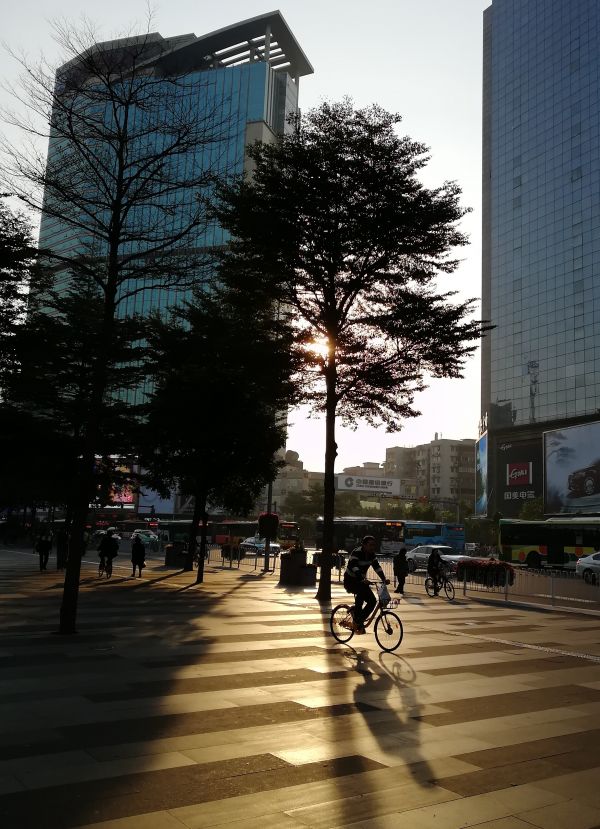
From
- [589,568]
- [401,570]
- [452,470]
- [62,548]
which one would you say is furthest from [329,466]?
[452,470]

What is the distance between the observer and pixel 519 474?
358 ft

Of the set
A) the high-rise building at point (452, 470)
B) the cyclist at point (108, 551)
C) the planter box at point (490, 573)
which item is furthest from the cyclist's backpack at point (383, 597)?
the high-rise building at point (452, 470)

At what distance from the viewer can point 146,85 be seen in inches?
560

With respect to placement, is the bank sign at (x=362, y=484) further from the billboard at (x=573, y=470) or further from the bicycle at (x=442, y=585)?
the bicycle at (x=442, y=585)

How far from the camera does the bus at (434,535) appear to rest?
58.8 metres

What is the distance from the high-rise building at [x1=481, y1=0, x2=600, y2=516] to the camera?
10550 cm

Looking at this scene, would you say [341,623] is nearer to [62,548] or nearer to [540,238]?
[62,548]

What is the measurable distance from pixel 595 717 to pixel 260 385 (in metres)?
18.1

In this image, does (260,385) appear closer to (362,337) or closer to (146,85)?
(362,337)

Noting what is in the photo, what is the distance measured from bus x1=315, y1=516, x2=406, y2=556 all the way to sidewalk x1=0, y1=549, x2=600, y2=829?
141 feet

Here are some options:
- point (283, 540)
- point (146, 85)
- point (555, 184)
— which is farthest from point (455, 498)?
point (146, 85)

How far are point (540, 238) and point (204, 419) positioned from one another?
9797 centimetres

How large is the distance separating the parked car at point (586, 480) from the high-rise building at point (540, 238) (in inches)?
1671

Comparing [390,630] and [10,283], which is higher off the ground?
[10,283]
